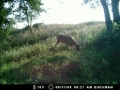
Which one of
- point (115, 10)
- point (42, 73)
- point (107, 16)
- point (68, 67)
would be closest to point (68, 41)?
point (107, 16)

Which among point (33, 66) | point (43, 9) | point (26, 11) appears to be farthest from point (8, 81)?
point (43, 9)

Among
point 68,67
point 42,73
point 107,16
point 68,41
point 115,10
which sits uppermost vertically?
point 115,10

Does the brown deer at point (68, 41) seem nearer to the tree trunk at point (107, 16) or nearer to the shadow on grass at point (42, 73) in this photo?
the shadow on grass at point (42, 73)

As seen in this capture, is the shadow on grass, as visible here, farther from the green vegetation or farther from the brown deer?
the brown deer

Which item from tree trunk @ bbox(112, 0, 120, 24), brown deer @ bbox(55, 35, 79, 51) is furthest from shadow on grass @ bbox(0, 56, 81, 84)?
tree trunk @ bbox(112, 0, 120, 24)

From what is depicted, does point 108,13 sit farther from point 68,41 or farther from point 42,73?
point 42,73

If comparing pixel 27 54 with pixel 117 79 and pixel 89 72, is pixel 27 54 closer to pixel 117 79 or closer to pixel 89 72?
pixel 89 72

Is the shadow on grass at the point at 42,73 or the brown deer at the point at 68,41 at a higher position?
the brown deer at the point at 68,41

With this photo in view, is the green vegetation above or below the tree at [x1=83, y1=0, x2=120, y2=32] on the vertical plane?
below

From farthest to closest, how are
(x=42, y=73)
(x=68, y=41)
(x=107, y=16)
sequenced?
(x=107, y=16) < (x=68, y=41) < (x=42, y=73)

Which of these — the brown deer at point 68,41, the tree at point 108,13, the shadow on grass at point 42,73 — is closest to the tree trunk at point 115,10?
the tree at point 108,13

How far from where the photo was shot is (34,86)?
6602 millimetres

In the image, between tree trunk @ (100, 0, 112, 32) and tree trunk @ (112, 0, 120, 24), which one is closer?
tree trunk @ (100, 0, 112, 32)

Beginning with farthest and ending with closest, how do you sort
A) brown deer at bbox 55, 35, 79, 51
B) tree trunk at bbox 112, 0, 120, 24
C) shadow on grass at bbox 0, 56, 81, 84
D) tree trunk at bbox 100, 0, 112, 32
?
tree trunk at bbox 112, 0, 120, 24 < tree trunk at bbox 100, 0, 112, 32 < brown deer at bbox 55, 35, 79, 51 < shadow on grass at bbox 0, 56, 81, 84
